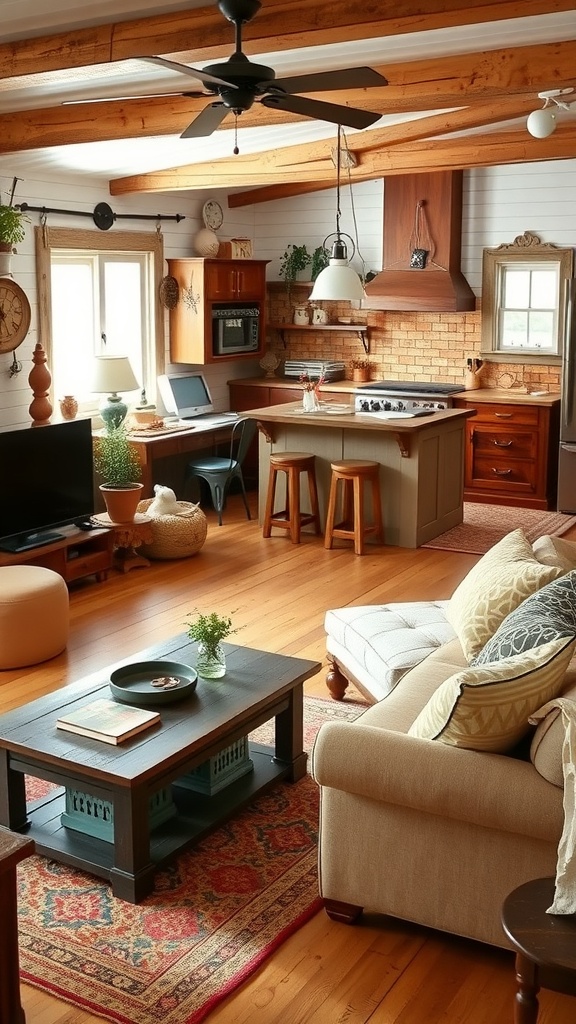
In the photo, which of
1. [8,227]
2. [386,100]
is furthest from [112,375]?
[386,100]

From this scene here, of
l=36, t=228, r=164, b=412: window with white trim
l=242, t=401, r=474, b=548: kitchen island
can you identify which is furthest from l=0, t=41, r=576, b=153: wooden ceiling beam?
l=242, t=401, r=474, b=548: kitchen island

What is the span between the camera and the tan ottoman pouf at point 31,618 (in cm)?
516

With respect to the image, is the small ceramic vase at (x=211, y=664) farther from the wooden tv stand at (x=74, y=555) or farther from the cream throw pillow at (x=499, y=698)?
the wooden tv stand at (x=74, y=555)

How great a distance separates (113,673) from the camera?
3.72 metres

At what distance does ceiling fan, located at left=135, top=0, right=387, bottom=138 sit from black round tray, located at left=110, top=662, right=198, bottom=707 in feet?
6.33

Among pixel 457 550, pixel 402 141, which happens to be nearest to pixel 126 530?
pixel 457 550

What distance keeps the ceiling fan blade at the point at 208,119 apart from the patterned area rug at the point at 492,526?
3.94 meters

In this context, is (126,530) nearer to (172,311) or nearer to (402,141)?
(172,311)

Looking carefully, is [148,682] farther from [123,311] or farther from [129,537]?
[123,311]

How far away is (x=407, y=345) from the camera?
9.78 m

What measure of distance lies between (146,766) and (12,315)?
4.54 metres

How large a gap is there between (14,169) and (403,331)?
12.8 feet

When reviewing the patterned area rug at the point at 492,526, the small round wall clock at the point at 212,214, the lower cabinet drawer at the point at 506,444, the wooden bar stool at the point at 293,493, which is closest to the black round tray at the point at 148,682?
the wooden bar stool at the point at 293,493

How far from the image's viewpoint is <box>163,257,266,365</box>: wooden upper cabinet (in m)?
8.98
